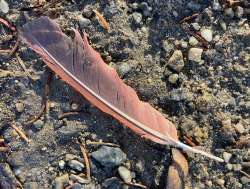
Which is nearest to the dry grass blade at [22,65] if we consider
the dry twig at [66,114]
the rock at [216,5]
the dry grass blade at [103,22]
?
the dry twig at [66,114]

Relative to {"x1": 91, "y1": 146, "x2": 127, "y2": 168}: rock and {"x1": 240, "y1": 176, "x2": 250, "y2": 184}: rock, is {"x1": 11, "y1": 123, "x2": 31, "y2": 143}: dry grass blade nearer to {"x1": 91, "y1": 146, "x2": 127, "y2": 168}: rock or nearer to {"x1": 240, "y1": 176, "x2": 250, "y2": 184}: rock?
{"x1": 91, "y1": 146, "x2": 127, "y2": 168}: rock

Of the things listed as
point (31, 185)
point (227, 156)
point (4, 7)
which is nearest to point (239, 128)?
point (227, 156)

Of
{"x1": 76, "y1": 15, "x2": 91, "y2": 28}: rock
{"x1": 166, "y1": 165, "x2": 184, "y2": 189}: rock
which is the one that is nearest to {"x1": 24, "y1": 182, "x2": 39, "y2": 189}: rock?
{"x1": 166, "y1": 165, "x2": 184, "y2": 189}: rock

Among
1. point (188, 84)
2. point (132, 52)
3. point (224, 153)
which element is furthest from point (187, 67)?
point (224, 153)

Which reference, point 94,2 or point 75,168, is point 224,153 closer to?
point 75,168

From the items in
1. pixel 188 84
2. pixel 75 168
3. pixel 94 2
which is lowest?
pixel 75 168

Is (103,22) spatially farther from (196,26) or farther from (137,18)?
(196,26)
